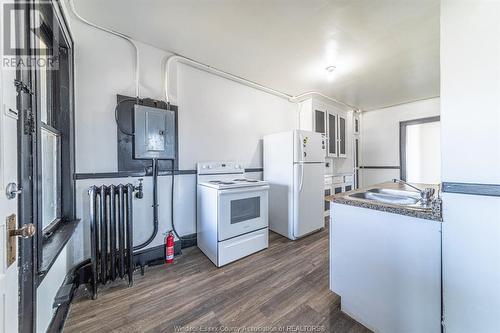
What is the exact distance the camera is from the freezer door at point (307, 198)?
8.98ft

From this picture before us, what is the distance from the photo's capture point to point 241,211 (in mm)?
2262

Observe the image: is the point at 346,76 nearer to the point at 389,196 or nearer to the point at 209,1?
the point at 389,196


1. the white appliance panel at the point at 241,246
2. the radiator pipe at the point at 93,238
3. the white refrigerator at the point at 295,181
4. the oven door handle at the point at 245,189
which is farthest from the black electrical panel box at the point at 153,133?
the white refrigerator at the point at 295,181

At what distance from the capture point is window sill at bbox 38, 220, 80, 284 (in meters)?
1.08

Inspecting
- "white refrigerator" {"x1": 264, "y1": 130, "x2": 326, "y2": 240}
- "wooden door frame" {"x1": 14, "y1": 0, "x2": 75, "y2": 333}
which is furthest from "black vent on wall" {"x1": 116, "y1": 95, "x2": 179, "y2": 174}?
"white refrigerator" {"x1": 264, "y1": 130, "x2": 326, "y2": 240}

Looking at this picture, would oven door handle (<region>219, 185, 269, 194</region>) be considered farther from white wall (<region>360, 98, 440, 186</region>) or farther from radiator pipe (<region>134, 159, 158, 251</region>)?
white wall (<region>360, 98, 440, 186</region>)

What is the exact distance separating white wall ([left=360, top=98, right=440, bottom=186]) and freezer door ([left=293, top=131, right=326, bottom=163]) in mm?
2536

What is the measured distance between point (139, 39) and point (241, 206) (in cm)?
215

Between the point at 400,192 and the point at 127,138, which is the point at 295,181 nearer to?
the point at 400,192

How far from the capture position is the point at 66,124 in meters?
1.67

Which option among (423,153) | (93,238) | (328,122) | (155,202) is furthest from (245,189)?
(423,153)

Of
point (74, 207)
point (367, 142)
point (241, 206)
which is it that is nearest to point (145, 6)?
point (74, 207)

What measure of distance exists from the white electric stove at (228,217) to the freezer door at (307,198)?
1.81 ft

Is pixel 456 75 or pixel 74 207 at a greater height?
pixel 456 75
